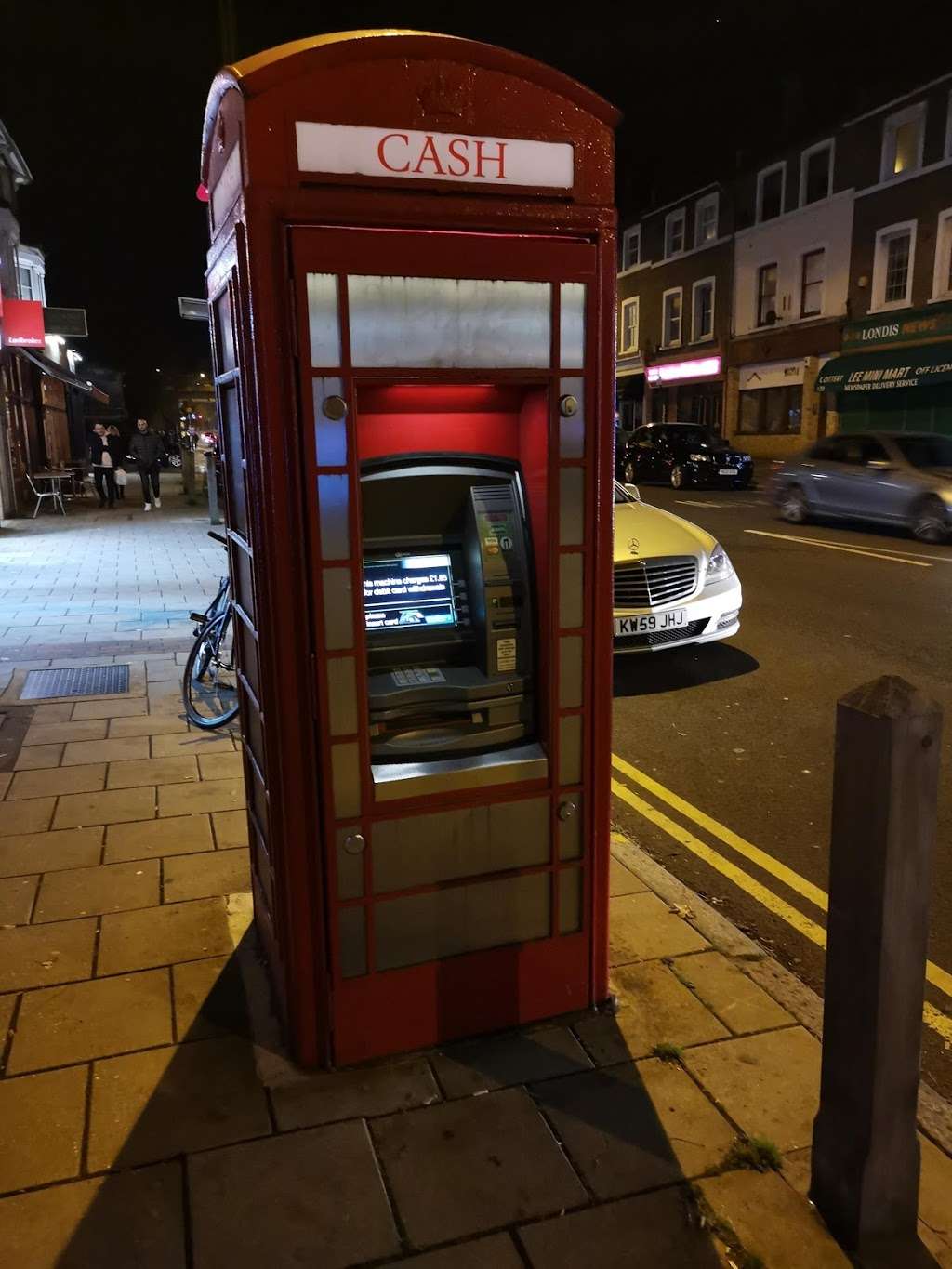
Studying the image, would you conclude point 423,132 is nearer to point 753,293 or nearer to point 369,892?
point 369,892

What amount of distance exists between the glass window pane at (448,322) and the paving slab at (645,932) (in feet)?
6.32

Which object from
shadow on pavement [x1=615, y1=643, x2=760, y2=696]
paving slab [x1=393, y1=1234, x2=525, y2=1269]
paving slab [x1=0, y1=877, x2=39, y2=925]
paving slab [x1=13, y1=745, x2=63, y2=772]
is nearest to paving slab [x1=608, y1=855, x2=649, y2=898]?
paving slab [x1=393, y1=1234, x2=525, y2=1269]

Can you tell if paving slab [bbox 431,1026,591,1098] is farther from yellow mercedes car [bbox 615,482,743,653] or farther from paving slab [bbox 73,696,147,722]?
yellow mercedes car [bbox 615,482,743,653]

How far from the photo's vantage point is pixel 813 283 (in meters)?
28.2

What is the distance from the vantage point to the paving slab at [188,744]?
5.49 metres

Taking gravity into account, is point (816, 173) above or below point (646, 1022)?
above

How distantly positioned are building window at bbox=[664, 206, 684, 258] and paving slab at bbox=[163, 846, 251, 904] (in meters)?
34.2

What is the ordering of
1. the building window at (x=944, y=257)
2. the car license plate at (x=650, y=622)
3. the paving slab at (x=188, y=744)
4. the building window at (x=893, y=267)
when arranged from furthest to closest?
the building window at (x=893, y=267), the building window at (x=944, y=257), the car license plate at (x=650, y=622), the paving slab at (x=188, y=744)

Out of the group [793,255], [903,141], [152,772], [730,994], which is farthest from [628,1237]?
[793,255]

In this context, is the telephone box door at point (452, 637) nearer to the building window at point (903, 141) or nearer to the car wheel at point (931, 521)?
the car wheel at point (931, 521)

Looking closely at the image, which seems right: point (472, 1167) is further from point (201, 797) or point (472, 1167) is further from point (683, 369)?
point (683, 369)

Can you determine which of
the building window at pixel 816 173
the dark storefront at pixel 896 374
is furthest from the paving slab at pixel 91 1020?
the building window at pixel 816 173

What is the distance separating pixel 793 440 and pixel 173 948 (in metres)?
28.6

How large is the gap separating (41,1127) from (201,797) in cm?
232
